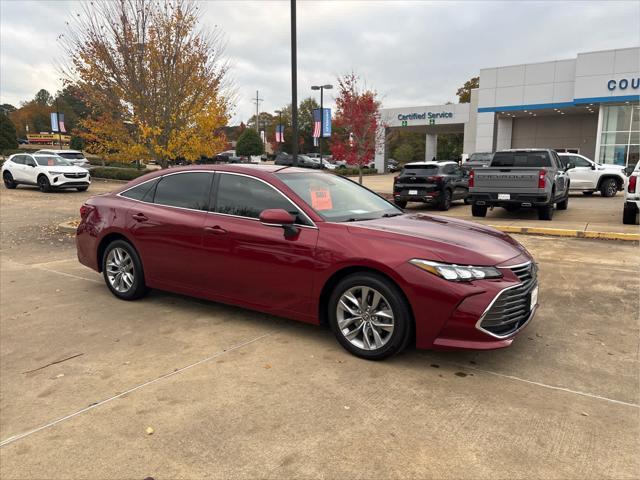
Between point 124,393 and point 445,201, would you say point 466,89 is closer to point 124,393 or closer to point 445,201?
point 445,201

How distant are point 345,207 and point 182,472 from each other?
9.09ft

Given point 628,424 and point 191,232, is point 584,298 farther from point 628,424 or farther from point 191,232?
point 191,232

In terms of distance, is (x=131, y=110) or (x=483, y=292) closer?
(x=483, y=292)

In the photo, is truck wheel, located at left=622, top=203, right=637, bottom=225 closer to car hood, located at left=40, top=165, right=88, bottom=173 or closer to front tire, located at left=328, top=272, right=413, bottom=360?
front tire, located at left=328, top=272, right=413, bottom=360

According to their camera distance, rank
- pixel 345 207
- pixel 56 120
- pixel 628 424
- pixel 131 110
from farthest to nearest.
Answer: pixel 56 120, pixel 131 110, pixel 345 207, pixel 628 424

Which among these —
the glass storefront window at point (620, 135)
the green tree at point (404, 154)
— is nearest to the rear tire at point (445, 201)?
the glass storefront window at point (620, 135)

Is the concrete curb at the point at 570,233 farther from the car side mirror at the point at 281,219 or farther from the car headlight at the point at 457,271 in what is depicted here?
the car side mirror at the point at 281,219

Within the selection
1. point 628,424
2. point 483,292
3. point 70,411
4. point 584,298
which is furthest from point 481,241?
point 70,411

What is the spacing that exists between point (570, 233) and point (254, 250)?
7895 millimetres

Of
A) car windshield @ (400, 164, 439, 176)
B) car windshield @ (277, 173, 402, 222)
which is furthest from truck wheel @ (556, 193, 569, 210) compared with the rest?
car windshield @ (277, 173, 402, 222)

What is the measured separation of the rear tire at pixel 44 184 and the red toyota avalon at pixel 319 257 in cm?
1690

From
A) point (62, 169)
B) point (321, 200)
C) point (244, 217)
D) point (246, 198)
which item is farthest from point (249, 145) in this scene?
point (321, 200)

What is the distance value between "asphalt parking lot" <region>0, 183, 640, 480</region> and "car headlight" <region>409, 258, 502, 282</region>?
76 cm

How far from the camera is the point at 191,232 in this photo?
4.90m
